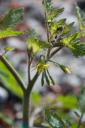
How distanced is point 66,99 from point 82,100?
734 millimetres

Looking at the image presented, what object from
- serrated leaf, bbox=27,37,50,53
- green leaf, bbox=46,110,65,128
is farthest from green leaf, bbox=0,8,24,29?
green leaf, bbox=46,110,65,128

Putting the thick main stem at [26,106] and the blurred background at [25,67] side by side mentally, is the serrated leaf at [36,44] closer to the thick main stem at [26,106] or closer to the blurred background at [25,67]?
the thick main stem at [26,106]

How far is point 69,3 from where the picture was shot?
4898 millimetres

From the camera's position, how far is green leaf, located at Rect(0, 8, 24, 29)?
0.73 m

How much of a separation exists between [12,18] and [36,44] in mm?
67

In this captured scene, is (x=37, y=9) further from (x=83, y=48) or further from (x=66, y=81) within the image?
(x=83, y=48)

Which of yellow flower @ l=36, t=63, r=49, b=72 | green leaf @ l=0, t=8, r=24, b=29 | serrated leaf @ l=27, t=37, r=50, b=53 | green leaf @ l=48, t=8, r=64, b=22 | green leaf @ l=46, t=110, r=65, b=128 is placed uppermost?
green leaf @ l=48, t=8, r=64, b=22

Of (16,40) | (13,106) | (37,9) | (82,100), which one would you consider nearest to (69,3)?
(37,9)

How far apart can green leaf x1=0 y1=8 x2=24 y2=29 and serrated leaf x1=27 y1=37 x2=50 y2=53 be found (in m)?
0.04

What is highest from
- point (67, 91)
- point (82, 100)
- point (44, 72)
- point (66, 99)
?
point (44, 72)

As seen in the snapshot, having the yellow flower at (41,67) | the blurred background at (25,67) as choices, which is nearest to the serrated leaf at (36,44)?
the yellow flower at (41,67)

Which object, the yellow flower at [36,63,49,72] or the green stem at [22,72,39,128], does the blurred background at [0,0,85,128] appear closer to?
the green stem at [22,72,39,128]

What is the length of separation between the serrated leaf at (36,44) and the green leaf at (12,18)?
0.04 meters

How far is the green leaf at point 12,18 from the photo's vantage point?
73 centimetres
